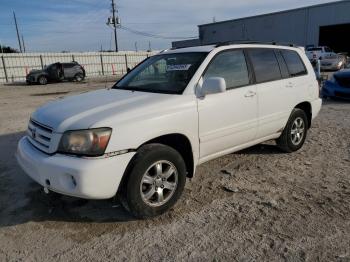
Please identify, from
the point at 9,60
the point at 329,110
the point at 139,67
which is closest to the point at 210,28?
the point at 9,60

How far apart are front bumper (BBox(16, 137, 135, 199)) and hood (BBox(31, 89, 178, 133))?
312 millimetres

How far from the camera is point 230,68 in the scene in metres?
4.40

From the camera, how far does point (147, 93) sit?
4.06 m

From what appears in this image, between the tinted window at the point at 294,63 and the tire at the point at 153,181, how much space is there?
8.71 ft

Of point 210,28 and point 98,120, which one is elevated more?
point 210,28

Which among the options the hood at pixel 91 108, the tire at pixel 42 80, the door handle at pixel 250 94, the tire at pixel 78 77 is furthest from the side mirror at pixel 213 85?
the tire at pixel 78 77

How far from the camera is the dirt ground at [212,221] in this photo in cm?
303

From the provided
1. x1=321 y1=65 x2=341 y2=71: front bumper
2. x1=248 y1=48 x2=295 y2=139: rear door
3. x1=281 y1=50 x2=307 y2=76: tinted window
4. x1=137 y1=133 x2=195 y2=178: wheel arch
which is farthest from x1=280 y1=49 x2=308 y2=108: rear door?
x1=321 y1=65 x2=341 y2=71: front bumper

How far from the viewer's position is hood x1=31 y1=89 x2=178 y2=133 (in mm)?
3307

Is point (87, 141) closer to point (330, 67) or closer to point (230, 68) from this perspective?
point (230, 68)

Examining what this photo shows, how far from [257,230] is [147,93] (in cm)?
191

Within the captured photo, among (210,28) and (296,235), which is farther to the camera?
(210,28)

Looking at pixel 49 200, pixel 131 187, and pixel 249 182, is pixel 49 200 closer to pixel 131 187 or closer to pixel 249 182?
pixel 131 187

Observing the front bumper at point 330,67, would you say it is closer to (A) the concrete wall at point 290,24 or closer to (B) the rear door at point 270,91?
(B) the rear door at point 270,91
